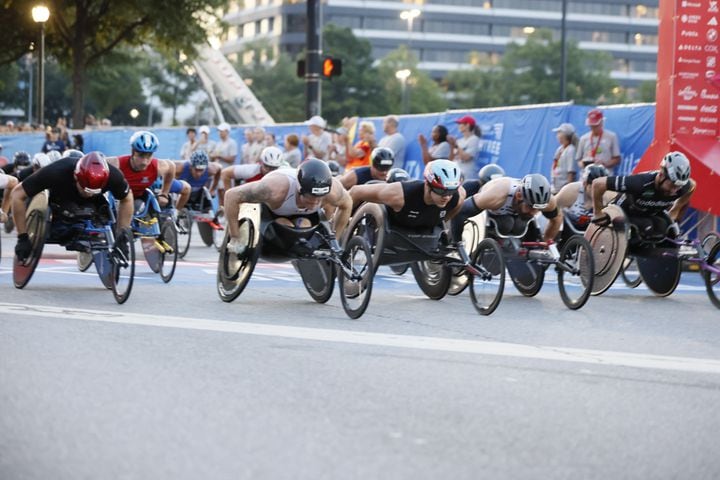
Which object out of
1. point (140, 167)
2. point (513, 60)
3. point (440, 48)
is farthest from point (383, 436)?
point (440, 48)

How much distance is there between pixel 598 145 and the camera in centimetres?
1812

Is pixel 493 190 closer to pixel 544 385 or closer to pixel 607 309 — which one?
pixel 607 309

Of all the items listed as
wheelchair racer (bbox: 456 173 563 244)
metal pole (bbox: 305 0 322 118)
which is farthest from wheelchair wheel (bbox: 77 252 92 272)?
metal pole (bbox: 305 0 322 118)

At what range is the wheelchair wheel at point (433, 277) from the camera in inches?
537

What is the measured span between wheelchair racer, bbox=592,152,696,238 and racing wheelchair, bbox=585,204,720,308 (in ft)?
0.18

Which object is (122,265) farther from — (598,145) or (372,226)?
(598,145)

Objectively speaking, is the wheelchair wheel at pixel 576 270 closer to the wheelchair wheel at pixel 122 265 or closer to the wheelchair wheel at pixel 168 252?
the wheelchair wheel at pixel 122 265

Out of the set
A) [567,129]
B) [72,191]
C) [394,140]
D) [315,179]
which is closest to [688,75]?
[567,129]

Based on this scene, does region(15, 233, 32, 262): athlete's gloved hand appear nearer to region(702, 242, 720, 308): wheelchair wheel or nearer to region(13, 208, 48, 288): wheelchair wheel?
region(13, 208, 48, 288): wheelchair wheel

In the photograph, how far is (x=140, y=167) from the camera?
15578 millimetres

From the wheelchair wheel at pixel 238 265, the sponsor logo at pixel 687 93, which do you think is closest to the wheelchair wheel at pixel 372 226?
the wheelchair wheel at pixel 238 265

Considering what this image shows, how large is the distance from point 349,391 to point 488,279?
481 centimetres

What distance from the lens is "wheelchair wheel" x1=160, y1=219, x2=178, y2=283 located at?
1520 cm

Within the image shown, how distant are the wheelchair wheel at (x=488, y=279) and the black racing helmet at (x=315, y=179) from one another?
1499mm
